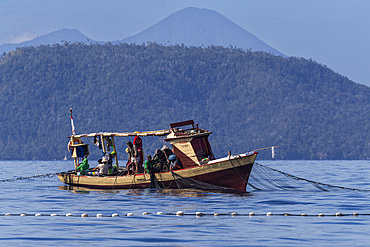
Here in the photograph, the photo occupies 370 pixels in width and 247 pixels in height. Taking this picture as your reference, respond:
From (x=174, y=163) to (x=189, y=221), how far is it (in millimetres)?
13284

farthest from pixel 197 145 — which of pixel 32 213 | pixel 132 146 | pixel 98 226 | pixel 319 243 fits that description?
pixel 319 243

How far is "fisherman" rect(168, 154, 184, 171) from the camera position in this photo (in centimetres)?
3816

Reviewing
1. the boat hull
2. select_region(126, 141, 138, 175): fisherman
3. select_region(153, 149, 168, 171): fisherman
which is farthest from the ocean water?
select_region(126, 141, 138, 175): fisherman

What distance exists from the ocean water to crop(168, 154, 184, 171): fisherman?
4.65ft

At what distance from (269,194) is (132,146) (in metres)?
8.18

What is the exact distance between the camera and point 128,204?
32.5 metres

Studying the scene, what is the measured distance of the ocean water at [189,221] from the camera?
20.7m

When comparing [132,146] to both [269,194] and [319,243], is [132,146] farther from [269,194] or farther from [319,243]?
[319,243]

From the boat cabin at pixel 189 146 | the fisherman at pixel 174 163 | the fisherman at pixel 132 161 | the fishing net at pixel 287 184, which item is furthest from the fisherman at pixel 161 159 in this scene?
the fishing net at pixel 287 184

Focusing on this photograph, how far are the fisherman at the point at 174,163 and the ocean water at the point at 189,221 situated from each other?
1418 millimetres

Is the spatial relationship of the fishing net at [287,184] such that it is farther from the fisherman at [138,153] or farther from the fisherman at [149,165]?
the fisherman at [138,153]

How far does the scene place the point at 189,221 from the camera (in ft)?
81.9

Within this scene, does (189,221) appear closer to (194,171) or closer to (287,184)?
(194,171)

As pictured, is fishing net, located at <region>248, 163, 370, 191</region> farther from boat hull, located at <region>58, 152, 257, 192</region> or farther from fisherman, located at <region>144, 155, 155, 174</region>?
fisherman, located at <region>144, 155, 155, 174</region>
